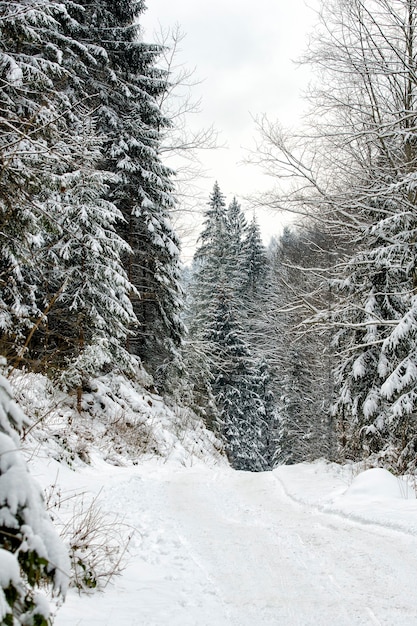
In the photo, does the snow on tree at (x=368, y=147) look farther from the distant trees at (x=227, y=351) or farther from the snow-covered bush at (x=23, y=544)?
the distant trees at (x=227, y=351)

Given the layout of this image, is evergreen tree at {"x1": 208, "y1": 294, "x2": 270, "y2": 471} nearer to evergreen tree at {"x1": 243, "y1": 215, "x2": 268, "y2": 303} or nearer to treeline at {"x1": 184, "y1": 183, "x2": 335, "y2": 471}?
treeline at {"x1": 184, "y1": 183, "x2": 335, "y2": 471}

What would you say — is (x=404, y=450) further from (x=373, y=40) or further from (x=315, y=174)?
(x=373, y=40)

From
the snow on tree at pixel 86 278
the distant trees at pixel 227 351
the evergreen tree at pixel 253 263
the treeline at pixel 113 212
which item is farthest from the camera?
the evergreen tree at pixel 253 263

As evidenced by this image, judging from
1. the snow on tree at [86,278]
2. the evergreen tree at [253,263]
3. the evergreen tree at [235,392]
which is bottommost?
the evergreen tree at [235,392]

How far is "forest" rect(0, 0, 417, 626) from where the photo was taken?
18.3 ft

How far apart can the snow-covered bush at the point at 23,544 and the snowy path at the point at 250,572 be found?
4.34 ft

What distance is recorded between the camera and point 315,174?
31.3 feet

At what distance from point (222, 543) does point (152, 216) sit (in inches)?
491

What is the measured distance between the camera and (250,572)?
11.9 ft

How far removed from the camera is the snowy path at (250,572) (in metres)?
2.77

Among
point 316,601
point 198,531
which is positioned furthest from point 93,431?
point 316,601

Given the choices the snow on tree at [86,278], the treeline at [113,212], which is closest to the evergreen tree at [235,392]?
the treeline at [113,212]

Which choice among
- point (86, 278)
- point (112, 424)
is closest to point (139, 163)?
point (86, 278)

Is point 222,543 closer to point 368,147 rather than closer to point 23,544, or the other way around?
point 23,544
